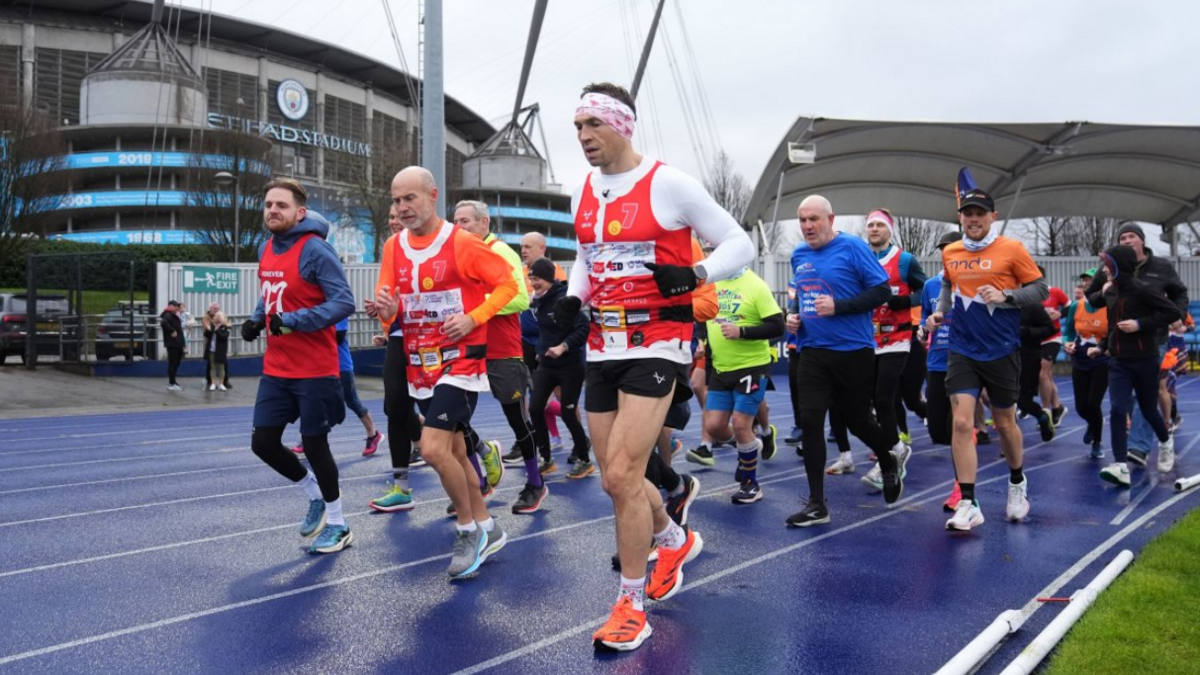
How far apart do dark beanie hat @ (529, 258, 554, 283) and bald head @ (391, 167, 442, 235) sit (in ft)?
8.45

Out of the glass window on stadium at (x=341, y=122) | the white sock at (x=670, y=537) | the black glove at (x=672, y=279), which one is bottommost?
the white sock at (x=670, y=537)

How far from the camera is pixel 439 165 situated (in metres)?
14.8

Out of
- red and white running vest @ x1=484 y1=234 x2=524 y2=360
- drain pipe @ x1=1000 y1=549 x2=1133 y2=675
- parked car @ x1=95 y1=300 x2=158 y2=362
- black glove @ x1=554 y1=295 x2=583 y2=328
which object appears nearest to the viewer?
drain pipe @ x1=1000 y1=549 x2=1133 y2=675

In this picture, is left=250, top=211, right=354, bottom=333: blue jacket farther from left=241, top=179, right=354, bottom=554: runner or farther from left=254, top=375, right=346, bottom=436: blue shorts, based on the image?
left=254, top=375, right=346, bottom=436: blue shorts

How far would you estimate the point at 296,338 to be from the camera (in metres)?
5.56

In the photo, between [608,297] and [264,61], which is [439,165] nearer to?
[608,297]

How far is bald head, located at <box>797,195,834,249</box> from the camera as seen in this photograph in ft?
21.5

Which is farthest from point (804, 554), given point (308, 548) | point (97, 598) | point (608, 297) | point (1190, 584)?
point (97, 598)

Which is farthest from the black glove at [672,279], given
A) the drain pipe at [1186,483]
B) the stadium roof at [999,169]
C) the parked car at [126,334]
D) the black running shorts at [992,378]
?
the parked car at [126,334]

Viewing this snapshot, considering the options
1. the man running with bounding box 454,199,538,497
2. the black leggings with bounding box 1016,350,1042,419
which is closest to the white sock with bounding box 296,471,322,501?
the man running with bounding box 454,199,538,497

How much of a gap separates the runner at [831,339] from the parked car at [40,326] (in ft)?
68.1

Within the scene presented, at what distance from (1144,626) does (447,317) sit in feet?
11.9

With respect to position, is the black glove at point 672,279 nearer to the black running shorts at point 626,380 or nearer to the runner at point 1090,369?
the black running shorts at point 626,380

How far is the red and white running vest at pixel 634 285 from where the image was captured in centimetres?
416
